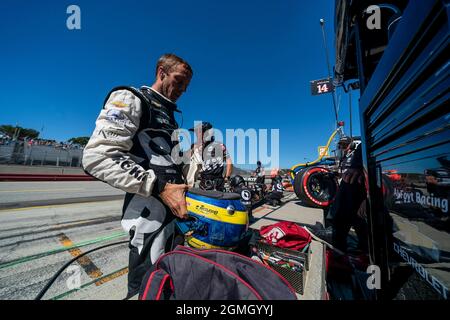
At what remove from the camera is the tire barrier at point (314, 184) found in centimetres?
423

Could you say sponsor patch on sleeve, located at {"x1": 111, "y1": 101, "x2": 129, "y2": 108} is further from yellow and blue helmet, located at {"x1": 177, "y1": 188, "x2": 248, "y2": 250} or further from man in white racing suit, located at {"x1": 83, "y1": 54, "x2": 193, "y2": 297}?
yellow and blue helmet, located at {"x1": 177, "y1": 188, "x2": 248, "y2": 250}

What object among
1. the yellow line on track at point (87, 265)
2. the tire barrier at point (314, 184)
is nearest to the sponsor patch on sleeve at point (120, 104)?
the yellow line on track at point (87, 265)

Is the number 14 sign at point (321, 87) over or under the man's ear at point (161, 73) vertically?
over

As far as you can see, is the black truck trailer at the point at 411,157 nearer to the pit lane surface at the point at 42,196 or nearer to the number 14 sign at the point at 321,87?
the number 14 sign at the point at 321,87

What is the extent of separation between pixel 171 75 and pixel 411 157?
4.67 ft

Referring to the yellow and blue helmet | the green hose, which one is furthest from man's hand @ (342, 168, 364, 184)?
the green hose

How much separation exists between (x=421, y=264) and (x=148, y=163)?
1346mm

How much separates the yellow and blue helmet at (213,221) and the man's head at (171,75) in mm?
824

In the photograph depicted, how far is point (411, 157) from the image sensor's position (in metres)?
0.60

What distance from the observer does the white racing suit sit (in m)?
0.82

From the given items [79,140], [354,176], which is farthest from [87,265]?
[79,140]

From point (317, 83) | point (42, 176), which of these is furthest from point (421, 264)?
point (42, 176)

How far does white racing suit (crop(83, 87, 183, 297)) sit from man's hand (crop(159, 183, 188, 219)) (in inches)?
1.6

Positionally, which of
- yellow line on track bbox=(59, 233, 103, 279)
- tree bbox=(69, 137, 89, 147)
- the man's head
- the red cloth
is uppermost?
tree bbox=(69, 137, 89, 147)
